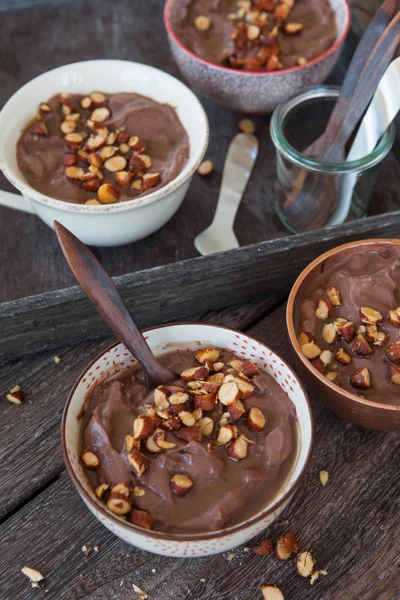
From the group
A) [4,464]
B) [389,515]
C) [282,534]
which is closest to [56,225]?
[4,464]

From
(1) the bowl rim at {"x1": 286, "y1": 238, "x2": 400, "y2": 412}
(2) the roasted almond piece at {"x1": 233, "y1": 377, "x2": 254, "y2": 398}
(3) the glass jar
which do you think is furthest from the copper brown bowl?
(3) the glass jar

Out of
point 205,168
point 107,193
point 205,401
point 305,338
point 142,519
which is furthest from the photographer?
point 205,168

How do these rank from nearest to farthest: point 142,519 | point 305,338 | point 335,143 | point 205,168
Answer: point 142,519, point 305,338, point 335,143, point 205,168

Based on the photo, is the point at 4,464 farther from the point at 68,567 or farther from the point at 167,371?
the point at 167,371

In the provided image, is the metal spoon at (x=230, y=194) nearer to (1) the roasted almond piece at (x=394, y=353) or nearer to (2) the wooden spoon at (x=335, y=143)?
(2) the wooden spoon at (x=335, y=143)

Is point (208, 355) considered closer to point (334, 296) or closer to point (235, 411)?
point (235, 411)

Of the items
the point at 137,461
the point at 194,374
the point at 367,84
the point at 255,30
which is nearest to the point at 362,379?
the point at 194,374

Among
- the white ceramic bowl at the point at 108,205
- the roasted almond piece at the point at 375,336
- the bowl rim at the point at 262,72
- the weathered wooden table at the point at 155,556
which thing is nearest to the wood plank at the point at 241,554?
the weathered wooden table at the point at 155,556

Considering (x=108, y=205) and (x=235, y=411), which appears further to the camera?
(x=108, y=205)
